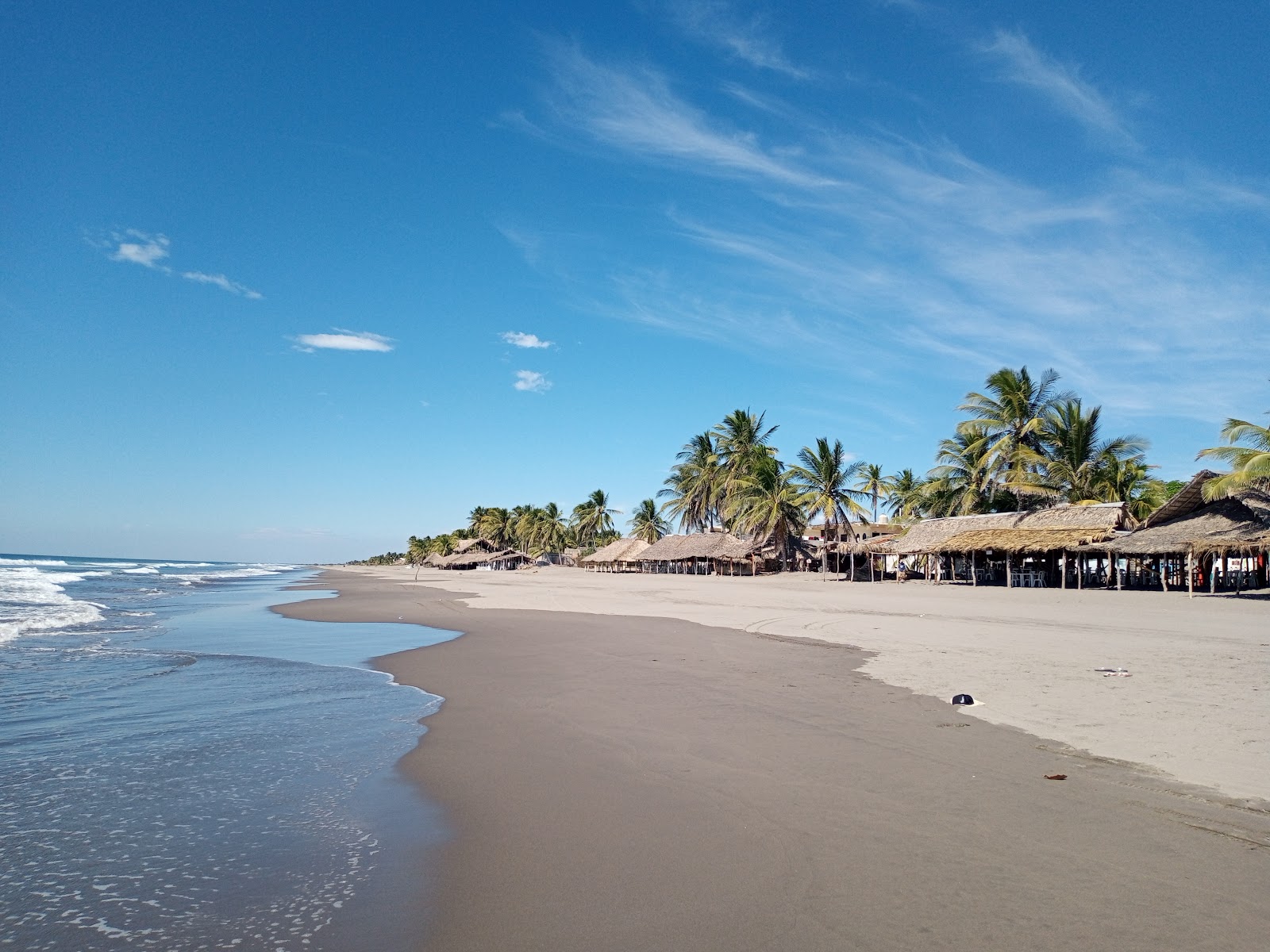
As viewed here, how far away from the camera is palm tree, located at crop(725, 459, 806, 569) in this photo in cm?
4291

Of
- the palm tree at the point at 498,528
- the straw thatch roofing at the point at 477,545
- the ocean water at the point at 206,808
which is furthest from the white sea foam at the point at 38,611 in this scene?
the palm tree at the point at 498,528

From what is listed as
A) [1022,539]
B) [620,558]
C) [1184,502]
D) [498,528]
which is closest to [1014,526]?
[1022,539]

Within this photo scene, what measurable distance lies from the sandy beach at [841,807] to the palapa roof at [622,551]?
49.7m

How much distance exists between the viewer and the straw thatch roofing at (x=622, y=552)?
60.5m

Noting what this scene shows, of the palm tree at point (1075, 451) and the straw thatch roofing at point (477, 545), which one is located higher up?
the palm tree at point (1075, 451)

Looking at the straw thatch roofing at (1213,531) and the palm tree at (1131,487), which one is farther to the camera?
the palm tree at (1131,487)

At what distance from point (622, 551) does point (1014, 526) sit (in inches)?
1427

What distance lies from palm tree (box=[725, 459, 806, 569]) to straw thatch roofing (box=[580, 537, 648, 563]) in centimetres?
1485

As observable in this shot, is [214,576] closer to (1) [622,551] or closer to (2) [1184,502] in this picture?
(1) [622,551]

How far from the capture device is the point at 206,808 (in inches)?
194

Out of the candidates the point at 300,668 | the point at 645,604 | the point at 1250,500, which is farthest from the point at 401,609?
the point at 1250,500

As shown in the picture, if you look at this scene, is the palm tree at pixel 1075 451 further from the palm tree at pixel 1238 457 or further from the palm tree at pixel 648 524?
the palm tree at pixel 648 524

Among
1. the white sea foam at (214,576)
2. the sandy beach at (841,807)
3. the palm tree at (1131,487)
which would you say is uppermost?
the palm tree at (1131,487)

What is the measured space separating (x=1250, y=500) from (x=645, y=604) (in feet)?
69.7
